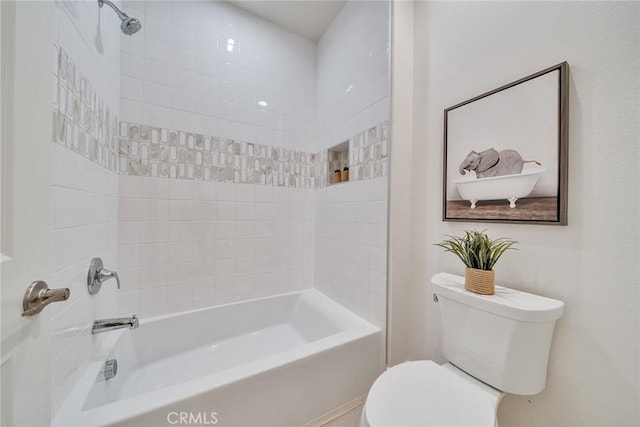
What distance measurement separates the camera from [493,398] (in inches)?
34.3

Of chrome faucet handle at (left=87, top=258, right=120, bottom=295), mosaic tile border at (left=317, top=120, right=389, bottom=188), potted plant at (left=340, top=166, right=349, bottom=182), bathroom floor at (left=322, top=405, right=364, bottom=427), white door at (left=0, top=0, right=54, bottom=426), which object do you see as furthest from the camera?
potted plant at (left=340, top=166, right=349, bottom=182)

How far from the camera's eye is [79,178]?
0.96 m

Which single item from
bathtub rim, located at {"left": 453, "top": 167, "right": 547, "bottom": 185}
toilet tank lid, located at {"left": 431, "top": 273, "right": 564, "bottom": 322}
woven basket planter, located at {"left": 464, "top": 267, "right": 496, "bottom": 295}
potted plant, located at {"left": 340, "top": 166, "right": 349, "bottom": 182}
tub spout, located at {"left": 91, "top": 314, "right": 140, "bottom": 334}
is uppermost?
potted plant, located at {"left": 340, "top": 166, "right": 349, "bottom": 182}

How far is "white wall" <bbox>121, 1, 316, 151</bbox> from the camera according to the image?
59.5 inches

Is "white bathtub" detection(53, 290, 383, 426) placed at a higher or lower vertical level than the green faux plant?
lower

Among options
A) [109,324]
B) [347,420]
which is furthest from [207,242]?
[347,420]

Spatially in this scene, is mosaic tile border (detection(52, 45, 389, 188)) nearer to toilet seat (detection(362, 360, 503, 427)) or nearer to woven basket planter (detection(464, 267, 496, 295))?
woven basket planter (detection(464, 267, 496, 295))

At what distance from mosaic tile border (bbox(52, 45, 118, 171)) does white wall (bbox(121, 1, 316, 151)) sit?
0.33 m

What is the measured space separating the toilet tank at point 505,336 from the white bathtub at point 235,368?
0.55 m

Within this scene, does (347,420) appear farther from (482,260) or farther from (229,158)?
(229,158)

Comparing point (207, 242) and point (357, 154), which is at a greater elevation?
point (357, 154)

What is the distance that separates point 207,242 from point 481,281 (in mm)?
1642

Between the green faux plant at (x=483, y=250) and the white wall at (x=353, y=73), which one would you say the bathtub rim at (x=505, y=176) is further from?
the white wall at (x=353, y=73)

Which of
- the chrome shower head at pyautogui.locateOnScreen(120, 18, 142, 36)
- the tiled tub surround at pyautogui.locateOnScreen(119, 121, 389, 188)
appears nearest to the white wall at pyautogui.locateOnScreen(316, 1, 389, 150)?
the tiled tub surround at pyautogui.locateOnScreen(119, 121, 389, 188)
